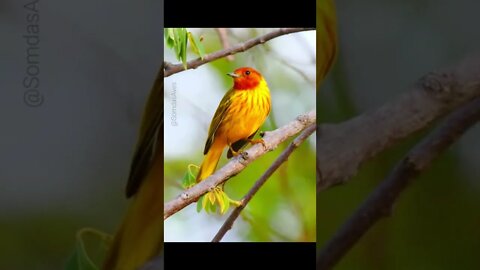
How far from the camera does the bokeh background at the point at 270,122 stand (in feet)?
7.93

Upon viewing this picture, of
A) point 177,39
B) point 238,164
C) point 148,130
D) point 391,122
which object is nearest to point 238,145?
point 238,164

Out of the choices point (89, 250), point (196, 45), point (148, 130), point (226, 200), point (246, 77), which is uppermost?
point (196, 45)

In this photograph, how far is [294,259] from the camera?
2436 millimetres

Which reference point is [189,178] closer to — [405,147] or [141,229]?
[141,229]

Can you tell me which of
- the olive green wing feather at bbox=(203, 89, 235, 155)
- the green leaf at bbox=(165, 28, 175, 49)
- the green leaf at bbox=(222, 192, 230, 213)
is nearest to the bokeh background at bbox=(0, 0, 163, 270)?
the green leaf at bbox=(165, 28, 175, 49)

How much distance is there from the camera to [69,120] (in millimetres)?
2410

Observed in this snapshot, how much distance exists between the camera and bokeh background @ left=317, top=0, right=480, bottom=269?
2.41 meters

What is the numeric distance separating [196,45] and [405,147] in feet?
2.71

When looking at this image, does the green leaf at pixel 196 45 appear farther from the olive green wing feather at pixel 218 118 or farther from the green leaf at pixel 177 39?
A: the olive green wing feather at pixel 218 118

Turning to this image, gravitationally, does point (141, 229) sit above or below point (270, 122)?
below

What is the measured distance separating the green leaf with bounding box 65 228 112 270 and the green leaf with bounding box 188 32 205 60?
73 cm

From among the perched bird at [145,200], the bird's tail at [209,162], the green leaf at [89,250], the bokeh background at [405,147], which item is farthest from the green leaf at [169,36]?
the green leaf at [89,250]

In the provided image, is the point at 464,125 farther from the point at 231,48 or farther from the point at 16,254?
the point at 16,254

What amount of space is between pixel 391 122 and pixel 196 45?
75 centimetres
